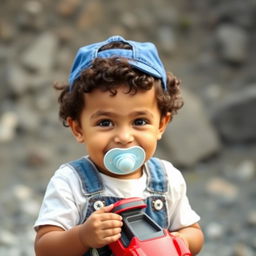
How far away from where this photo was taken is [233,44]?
6.20 meters

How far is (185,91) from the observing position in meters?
5.67

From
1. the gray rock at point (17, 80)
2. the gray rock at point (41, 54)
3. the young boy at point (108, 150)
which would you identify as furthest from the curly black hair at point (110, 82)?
the gray rock at point (41, 54)

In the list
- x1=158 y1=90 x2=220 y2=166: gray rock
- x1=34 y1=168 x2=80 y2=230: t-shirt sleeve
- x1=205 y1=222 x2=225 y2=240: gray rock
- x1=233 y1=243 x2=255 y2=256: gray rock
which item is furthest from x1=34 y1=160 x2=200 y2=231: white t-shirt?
x1=158 y1=90 x2=220 y2=166: gray rock

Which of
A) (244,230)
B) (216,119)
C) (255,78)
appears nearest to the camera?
(244,230)

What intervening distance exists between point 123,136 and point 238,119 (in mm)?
3550

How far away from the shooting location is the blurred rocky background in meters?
4.67

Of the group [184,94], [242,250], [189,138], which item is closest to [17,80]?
[184,94]

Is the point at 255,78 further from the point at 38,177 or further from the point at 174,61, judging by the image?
the point at 38,177

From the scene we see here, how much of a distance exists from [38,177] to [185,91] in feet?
4.56

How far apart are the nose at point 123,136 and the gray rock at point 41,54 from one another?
12.9ft

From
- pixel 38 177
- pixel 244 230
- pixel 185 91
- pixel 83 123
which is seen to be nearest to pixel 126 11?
pixel 185 91

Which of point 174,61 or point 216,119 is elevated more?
point 174,61

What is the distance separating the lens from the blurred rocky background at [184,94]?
467cm

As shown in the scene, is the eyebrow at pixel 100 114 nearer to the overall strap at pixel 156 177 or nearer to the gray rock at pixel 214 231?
the overall strap at pixel 156 177
